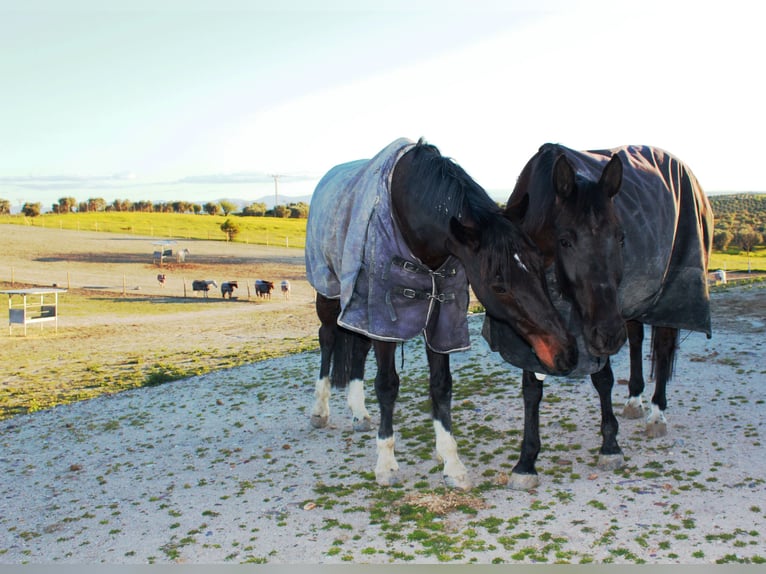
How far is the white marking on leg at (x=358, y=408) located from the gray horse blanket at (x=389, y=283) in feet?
6.19

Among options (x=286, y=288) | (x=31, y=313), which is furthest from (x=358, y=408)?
(x=286, y=288)

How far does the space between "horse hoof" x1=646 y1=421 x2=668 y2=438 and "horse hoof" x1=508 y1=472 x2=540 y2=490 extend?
154 cm

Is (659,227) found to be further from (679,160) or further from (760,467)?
(760,467)

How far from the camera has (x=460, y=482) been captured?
4.77 metres

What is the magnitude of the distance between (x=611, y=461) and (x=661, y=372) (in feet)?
4.33

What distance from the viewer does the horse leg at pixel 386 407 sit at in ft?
16.5

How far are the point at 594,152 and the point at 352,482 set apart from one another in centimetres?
334

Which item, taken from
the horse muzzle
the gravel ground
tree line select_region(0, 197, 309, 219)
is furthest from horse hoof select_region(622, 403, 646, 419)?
tree line select_region(0, 197, 309, 219)

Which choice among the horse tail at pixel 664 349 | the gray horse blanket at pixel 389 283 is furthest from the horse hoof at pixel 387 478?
the horse tail at pixel 664 349

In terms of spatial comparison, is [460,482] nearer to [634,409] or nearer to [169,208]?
[634,409]

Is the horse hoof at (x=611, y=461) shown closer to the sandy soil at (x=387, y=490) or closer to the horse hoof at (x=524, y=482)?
the sandy soil at (x=387, y=490)

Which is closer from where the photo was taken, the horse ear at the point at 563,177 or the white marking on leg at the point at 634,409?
the horse ear at the point at 563,177

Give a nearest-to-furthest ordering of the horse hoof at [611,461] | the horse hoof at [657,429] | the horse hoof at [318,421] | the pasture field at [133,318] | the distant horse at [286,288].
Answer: the horse hoof at [611,461]
the horse hoof at [657,429]
the horse hoof at [318,421]
the pasture field at [133,318]
the distant horse at [286,288]

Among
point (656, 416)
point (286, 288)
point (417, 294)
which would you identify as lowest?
point (286, 288)
